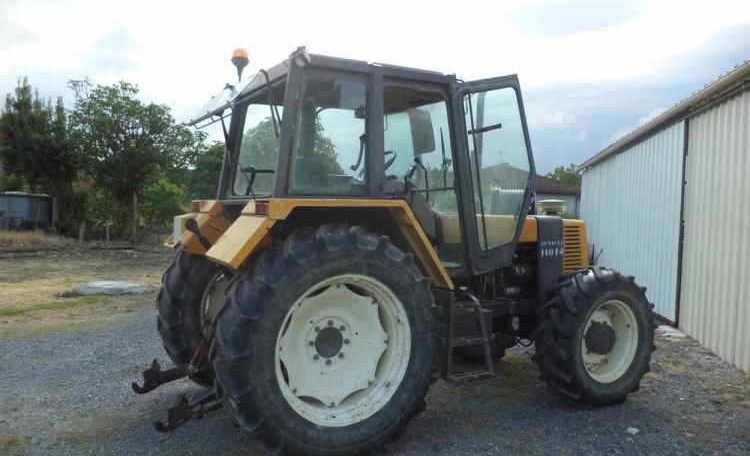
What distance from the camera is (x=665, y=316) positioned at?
7578mm

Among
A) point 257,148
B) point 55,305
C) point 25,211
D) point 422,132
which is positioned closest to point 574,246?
point 422,132

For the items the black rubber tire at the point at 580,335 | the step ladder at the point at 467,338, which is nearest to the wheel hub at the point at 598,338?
the black rubber tire at the point at 580,335

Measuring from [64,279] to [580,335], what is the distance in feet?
34.5

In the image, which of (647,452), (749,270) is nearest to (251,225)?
(647,452)

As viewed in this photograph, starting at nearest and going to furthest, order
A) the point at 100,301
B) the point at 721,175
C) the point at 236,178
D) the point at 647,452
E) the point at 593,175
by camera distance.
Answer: the point at 647,452 < the point at 236,178 < the point at 721,175 < the point at 100,301 < the point at 593,175

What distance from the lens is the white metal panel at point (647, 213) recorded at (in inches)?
297

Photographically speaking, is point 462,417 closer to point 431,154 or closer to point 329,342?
point 329,342

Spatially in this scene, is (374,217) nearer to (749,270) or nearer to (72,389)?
(72,389)

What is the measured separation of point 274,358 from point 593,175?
12.1m

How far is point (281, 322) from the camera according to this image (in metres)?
3.13

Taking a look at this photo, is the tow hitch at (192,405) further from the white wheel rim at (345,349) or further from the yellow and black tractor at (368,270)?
the white wheel rim at (345,349)

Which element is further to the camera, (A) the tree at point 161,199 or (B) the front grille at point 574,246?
(A) the tree at point 161,199

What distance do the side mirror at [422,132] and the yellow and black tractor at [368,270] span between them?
2 centimetres

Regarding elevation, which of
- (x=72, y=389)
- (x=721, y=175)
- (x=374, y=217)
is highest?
(x=721, y=175)
